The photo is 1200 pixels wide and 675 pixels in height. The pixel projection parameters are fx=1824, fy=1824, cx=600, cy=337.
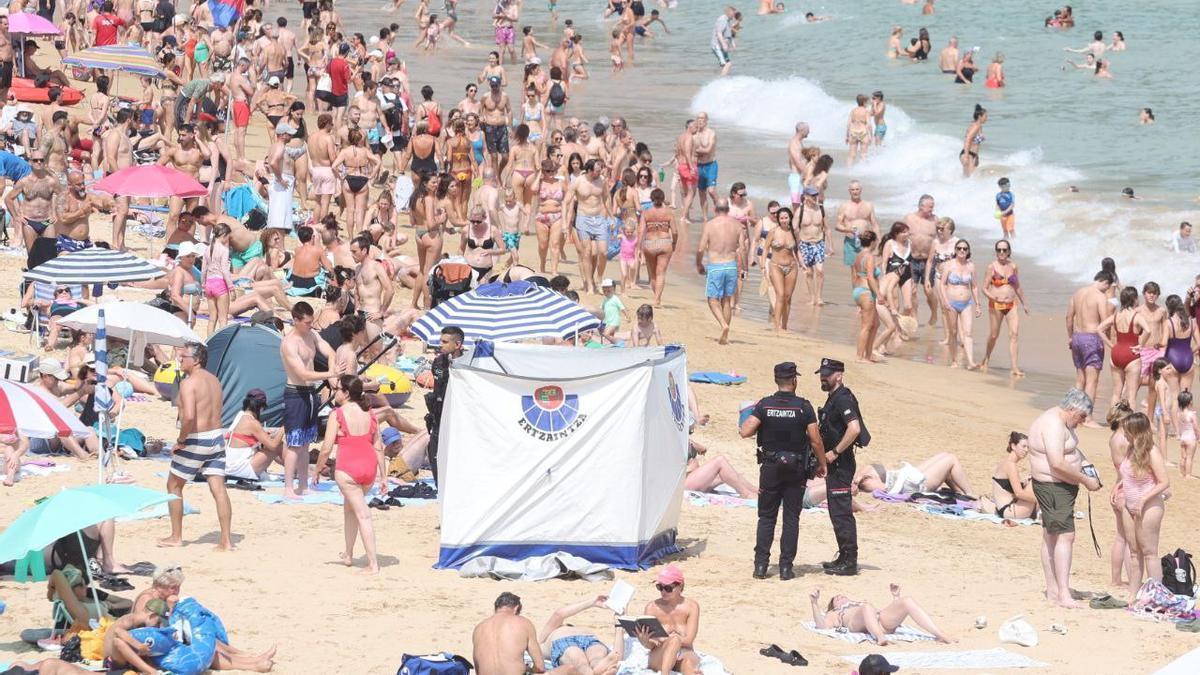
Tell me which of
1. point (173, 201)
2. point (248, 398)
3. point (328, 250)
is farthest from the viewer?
point (173, 201)

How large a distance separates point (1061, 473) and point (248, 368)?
6.06m

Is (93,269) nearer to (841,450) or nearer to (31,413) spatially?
(31,413)

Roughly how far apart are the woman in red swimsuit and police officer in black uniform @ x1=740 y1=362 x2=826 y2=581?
2.19 metres

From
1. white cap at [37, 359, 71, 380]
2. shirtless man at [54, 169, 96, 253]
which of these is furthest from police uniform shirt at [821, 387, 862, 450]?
shirtless man at [54, 169, 96, 253]

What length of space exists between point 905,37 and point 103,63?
82.2 ft

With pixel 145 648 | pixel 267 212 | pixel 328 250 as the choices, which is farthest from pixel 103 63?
pixel 145 648

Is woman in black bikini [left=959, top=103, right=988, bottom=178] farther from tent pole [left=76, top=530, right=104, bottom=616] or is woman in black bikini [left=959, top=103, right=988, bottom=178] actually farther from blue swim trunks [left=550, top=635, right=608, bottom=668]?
tent pole [left=76, top=530, right=104, bottom=616]

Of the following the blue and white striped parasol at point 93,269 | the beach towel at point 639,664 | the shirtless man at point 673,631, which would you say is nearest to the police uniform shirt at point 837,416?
the shirtless man at point 673,631

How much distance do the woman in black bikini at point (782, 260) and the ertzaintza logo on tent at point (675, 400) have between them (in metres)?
6.15

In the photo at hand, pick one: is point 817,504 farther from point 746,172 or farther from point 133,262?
point 746,172

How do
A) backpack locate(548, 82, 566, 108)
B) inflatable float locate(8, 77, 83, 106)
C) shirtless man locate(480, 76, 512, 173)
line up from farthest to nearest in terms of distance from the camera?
backpack locate(548, 82, 566, 108), inflatable float locate(8, 77, 83, 106), shirtless man locate(480, 76, 512, 173)

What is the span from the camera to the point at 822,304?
20344mm

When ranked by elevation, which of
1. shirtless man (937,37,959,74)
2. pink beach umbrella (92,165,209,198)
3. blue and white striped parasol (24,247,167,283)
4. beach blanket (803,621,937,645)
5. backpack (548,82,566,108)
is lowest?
beach blanket (803,621,937,645)

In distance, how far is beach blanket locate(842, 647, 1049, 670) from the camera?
9.41 m
